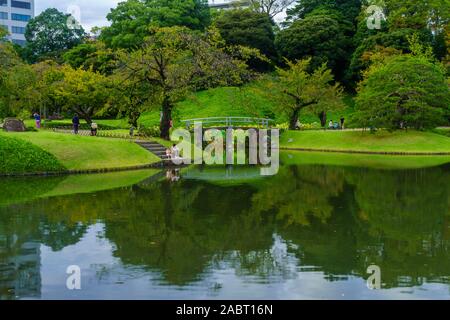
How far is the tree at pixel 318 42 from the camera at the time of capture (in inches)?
2827

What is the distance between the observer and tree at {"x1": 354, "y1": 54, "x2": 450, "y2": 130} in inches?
1877

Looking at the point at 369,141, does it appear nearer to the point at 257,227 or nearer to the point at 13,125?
the point at 13,125

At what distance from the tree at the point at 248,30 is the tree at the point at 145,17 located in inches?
129

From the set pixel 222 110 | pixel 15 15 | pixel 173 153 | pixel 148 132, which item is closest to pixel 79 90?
pixel 148 132

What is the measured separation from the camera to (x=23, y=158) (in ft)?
94.4

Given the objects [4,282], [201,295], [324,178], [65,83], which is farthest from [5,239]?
[65,83]

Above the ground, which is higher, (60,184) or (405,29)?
(405,29)

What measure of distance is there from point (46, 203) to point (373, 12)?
6033 cm

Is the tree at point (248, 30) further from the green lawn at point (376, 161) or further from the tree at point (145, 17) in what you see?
the green lawn at point (376, 161)

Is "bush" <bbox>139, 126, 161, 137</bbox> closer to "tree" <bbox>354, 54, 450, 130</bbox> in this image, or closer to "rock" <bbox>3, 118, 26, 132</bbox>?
"rock" <bbox>3, 118, 26, 132</bbox>

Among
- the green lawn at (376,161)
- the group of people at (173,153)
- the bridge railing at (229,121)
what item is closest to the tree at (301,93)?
the bridge railing at (229,121)

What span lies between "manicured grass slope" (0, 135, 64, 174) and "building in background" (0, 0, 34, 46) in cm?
10381

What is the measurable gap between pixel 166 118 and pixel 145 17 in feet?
121

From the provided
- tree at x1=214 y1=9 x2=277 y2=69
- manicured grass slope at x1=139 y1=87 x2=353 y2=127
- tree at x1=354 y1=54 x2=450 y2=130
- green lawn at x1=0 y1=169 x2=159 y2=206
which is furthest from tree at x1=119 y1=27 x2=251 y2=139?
tree at x1=214 y1=9 x2=277 y2=69
